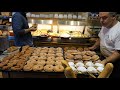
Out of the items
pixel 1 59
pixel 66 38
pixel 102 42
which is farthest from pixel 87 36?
pixel 1 59

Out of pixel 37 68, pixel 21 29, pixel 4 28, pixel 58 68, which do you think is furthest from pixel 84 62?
pixel 4 28

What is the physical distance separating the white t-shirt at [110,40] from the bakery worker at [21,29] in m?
1.55

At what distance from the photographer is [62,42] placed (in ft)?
17.3

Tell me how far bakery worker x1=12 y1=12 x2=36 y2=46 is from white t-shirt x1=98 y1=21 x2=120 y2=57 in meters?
1.55

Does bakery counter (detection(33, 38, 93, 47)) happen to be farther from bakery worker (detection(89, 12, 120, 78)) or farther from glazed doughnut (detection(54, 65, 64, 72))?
glazed doughnut (detection(54, 65, 64, 72))

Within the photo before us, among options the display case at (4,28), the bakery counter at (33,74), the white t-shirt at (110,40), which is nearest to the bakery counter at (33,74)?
the bakery counter at (33,74)

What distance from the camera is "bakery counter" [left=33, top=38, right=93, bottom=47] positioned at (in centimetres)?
520

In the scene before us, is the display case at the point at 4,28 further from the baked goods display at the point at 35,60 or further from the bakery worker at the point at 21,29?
the baked goods display at the point at 35,60

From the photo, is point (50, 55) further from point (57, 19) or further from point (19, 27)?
point (57, 19)

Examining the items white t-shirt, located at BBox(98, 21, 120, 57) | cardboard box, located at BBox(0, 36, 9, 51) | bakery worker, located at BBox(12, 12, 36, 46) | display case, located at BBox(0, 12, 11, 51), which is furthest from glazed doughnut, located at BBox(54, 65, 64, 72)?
cardboard box, located at BBox(0, 36, 9, 51)
